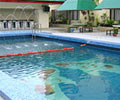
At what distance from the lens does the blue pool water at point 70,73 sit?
6.00 metres

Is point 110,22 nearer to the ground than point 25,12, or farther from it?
nearer to the ground

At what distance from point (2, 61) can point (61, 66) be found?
2.61 metres

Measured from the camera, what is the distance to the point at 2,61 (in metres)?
9.59

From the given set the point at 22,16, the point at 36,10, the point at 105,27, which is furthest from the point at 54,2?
the point at 105,27

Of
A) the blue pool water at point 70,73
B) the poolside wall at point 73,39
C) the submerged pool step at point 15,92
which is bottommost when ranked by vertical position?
the blue pool water at point 70,73

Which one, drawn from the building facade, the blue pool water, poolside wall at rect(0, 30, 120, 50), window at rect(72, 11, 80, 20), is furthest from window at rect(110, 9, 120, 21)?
the blue pool water

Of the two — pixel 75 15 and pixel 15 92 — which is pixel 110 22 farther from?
pixel 15 92

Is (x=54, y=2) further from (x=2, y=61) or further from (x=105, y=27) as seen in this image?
(x=2, y=61)

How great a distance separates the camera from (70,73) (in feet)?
26.0

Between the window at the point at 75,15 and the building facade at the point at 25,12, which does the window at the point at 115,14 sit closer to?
the window at the point at 75,15

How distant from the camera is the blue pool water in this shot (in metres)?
6.00

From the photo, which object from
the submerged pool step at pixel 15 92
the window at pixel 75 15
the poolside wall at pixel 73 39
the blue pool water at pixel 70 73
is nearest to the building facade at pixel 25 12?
the window at pixel 75 15

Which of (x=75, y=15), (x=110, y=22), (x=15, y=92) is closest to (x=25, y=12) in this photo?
(x=75, y=15)

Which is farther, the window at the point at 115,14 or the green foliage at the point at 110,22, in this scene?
the window at the point at 115,14
